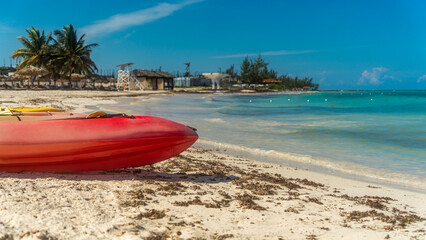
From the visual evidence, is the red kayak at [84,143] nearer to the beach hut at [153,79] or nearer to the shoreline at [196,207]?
the shoreline at [196,207]

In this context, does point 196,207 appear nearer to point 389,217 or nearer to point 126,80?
point 389,217

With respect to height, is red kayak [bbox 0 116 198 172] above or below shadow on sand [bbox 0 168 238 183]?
above

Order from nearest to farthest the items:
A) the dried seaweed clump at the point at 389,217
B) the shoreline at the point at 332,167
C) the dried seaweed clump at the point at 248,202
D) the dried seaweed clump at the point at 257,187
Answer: the dried seaweed clump at the point at 389,217
the dried seaweed clump at the point at 248,202
the dried seaweed clump at the point at 257,187
the shoreline at the point at 332,167

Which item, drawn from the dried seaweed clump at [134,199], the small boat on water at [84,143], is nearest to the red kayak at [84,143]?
the small boat on water at [84,143]

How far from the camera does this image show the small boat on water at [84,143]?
364 cm

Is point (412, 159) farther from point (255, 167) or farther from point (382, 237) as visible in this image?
point (382, 237)

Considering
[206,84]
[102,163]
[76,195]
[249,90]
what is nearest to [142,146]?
[102,163]

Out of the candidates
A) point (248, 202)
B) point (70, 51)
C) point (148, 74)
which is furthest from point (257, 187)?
point (148, 74)

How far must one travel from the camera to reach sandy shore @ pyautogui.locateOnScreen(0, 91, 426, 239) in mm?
2426

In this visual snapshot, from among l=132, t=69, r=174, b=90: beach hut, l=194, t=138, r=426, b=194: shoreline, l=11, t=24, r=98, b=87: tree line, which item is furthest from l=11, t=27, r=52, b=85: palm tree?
l=194, t=138, r=426, b=194: shoreline

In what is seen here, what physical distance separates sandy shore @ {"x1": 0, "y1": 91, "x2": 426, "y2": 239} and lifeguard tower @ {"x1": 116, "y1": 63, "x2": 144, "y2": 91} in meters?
39.7

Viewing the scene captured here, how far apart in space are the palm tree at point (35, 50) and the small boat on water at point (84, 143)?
114 ft

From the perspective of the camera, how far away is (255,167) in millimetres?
5355

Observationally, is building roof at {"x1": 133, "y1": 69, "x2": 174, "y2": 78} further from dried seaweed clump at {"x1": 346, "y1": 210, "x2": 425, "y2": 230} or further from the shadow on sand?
dried seaweed clump at {"x1": 346, "y1": 210, "x2": 425, "y2": 230}
